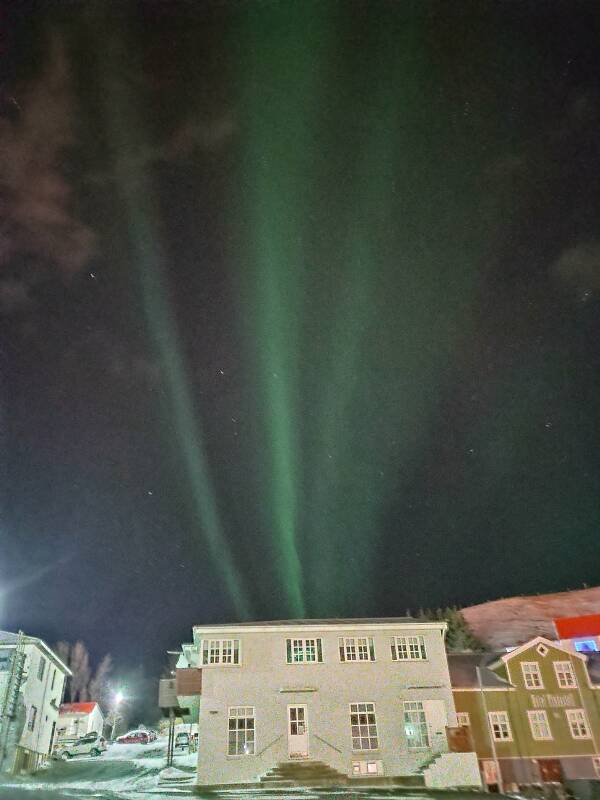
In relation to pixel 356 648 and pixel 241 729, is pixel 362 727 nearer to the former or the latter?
pixel 356 648

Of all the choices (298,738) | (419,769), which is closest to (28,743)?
(298,738)

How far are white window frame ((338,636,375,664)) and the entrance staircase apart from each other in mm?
5206

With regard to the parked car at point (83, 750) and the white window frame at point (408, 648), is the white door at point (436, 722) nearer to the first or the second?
the white window frame at point (408, 648)

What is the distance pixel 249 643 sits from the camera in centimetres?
3231

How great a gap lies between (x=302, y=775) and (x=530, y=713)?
46.1ft

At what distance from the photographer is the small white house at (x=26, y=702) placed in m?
38.4

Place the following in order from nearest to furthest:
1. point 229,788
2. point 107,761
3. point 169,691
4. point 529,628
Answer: point 229,788 < point 169,691 < point 107,761 < point 529,628

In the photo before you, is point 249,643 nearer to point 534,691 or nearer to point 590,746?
point 534,691

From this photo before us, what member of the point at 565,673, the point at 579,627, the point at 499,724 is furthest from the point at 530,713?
the point at 579,627

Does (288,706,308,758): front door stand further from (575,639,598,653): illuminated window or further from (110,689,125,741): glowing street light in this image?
(110,689,125,741): glowing street light

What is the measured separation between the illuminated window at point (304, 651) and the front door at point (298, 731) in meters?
2.29

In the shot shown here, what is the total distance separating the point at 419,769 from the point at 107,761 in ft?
73.0

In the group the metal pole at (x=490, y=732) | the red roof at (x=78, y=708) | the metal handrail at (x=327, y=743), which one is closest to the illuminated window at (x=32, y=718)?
the metal handrail at (x=327, y=743)

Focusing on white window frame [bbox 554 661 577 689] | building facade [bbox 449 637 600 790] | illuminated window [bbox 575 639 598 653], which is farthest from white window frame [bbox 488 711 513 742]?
illuminated window [bbox 575 639 598 653]
